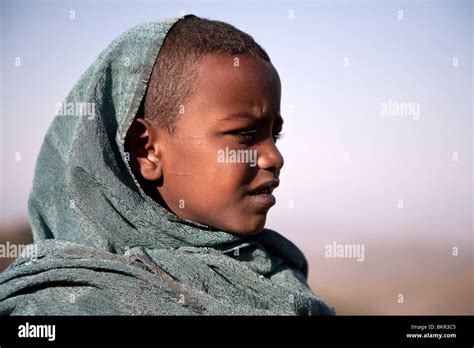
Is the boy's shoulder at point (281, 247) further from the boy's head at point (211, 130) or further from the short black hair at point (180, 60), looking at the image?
the short black hair at point (180, 60)

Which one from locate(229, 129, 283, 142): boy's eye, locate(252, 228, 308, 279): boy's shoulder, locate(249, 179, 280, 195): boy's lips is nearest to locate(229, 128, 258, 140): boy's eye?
locate(229, 129, 283, 142): boy's eye

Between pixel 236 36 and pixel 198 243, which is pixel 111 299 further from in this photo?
pixel 236 36

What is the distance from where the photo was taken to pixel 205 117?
2.38 m

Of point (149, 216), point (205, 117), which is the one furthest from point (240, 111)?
point (149, 216)

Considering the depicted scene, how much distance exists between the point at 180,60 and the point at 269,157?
42 cm

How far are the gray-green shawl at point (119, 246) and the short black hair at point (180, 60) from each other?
4 cm

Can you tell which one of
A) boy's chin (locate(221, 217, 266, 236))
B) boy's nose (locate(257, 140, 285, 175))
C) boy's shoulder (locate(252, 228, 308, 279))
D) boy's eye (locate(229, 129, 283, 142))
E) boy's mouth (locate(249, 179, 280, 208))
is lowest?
boy's shoulder (locate(252, 228, 308, 279))

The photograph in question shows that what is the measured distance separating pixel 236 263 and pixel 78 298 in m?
0.50

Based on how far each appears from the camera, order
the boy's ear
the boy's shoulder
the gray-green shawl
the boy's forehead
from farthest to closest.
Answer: the boy's shoulder, the boy's ear, the boy's forehead, the gray-green shawl

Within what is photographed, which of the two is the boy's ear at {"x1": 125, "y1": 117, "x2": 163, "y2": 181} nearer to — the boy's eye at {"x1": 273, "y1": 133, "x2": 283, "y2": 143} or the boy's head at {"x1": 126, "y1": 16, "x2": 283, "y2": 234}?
the boy's head at {"x1": 126, "y1": 16, "x2": 283, "y2": 234}

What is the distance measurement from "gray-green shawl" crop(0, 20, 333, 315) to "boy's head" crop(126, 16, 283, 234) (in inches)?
2.1

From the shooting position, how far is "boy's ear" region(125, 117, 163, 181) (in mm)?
2477

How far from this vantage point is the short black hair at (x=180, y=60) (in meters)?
2.43

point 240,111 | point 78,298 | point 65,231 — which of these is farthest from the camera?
point 65,231
